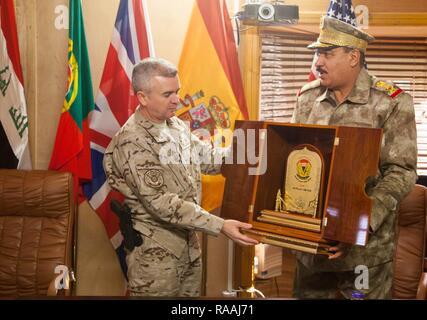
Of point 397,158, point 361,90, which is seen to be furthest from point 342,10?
point 397,158

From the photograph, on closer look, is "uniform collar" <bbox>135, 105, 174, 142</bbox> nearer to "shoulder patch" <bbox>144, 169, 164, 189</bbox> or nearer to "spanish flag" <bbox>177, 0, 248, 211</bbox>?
"shoulder patch" <bbox>144, 169, 164, 189</bbox>

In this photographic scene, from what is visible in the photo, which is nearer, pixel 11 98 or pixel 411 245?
pixel 411 245

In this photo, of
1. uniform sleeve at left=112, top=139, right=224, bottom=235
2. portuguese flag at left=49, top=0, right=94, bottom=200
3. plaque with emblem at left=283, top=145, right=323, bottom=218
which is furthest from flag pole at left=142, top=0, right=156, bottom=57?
plaque with emblem at left=283, top=145, right=323, bottom=218

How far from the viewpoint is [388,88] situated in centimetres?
210

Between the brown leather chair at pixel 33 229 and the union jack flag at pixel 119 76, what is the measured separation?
388 millimetres

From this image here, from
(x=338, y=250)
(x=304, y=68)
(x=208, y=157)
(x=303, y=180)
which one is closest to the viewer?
(x=338, y=250)

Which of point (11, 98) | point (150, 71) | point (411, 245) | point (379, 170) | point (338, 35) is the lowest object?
point (411, 245)

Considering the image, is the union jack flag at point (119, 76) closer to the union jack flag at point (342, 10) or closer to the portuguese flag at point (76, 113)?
the portuguese flag at point (76, 113)

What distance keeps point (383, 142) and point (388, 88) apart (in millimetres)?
196

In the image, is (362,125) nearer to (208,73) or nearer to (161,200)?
(161,200)

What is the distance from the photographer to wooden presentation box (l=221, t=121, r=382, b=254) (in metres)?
1.88

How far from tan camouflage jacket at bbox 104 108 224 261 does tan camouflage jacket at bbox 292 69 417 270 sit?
475 millimetres

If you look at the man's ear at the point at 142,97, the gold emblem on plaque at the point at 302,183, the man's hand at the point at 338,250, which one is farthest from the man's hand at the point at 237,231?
the man's ear at the point at 142,97

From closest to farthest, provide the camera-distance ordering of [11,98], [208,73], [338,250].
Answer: [338,250] → [11,98] → [208,73]
